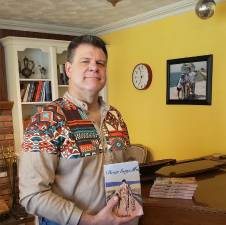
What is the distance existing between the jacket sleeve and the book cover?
0.43ft

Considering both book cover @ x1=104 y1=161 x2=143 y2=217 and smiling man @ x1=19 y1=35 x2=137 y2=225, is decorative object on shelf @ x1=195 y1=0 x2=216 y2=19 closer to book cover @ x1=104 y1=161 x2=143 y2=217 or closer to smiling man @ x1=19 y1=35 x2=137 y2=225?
smiling man @ x1=19 y1=35 x2=137 y2=225

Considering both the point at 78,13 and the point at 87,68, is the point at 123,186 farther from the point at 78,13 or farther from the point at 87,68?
the point at 78,13

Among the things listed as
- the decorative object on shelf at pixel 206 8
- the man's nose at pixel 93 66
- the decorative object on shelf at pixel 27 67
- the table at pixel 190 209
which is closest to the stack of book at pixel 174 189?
the table at pixel 190 209

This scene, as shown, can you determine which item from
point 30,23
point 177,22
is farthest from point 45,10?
point 177,22

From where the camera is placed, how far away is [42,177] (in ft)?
2.91

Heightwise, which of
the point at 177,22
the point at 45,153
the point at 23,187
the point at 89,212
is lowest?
the point at 89,212

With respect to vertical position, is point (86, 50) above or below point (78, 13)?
below

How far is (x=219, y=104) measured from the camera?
93.1 inches

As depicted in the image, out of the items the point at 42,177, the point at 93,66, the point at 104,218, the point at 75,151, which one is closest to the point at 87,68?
the point at 93,66

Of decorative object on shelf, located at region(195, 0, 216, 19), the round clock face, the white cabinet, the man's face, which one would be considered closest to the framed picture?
the round clock face

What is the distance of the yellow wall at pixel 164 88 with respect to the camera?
2369mm

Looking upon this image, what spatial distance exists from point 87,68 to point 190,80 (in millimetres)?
1732

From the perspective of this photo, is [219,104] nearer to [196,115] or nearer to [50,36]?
[196,115]

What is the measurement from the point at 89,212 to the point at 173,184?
Answer: 0.59 m
